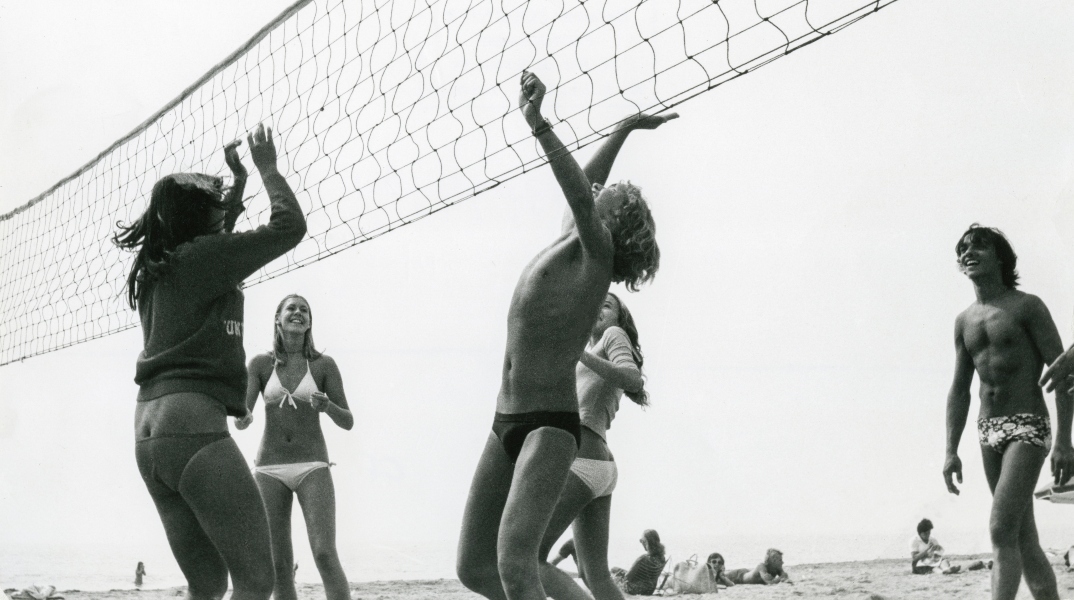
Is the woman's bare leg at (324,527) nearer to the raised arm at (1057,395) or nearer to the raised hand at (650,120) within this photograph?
the raised hand at (650,120)

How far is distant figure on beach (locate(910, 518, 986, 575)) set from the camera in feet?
28.9

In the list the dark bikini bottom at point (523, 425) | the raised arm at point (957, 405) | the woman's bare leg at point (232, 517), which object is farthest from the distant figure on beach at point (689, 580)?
the woman's bare leg at point (232, 517)

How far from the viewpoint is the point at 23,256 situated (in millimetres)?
8203

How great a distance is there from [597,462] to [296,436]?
5.31 feet

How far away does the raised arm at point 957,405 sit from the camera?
4797 millimetres

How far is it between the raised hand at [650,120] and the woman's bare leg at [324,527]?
238 cm

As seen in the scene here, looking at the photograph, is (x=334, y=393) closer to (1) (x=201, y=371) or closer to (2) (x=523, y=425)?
(1) (x=201, y=371)

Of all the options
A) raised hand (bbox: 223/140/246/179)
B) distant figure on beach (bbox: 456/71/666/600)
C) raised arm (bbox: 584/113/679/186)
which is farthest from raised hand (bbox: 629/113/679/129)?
raised hand (bbox: 223/140/246/179)

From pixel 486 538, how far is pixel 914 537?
6.88 meters

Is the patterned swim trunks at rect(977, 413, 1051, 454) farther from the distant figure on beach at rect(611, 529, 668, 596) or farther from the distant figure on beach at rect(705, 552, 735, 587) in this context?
the distant figure on beach at rect(705, 552, 735, 587)

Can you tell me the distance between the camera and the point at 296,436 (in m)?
5.18

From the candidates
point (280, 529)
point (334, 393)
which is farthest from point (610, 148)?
point (280, 529)

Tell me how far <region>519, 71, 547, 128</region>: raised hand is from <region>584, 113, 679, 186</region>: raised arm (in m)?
0.52

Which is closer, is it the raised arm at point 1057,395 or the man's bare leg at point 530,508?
the man's bare leg at point 530,508
